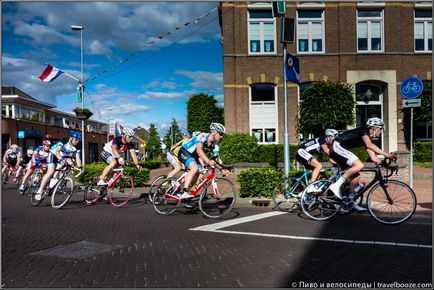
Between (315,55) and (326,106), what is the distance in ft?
22.2

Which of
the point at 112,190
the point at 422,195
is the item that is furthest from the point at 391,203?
the point at 112,190

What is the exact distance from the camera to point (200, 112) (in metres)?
36.9

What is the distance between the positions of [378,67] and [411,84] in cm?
1358

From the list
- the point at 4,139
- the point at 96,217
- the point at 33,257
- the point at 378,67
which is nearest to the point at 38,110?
the point at 4,139

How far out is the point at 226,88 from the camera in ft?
76.2

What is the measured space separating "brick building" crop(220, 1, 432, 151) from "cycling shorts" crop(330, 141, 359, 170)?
50.4ft

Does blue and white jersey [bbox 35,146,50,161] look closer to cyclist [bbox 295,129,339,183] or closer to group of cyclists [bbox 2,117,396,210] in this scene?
group of cyclists [bbox 2,117,396,210]

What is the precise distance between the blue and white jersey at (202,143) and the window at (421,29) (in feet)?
67.0

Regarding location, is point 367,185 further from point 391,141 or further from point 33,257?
point 391,141

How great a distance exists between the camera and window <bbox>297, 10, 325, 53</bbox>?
23594 millimetres

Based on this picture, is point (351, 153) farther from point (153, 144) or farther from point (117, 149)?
point (153, 144)

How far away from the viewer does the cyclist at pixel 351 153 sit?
7422 mm

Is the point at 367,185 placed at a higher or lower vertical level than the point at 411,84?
lower

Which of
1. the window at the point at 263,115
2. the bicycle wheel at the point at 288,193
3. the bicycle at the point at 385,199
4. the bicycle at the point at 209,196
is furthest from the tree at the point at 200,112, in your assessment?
the bicycle at the point at 385,199
